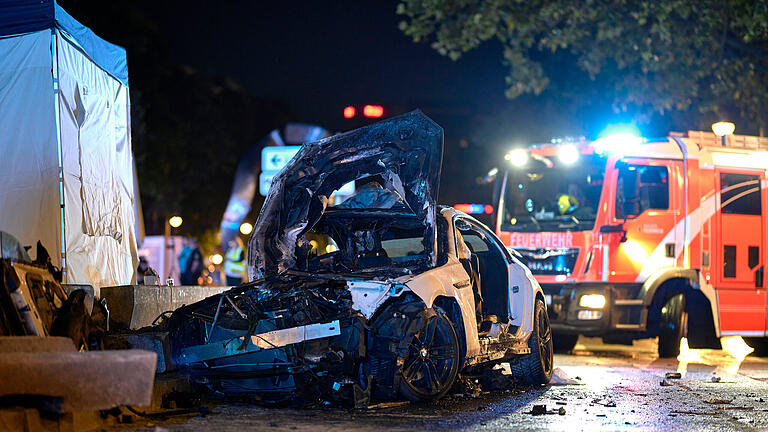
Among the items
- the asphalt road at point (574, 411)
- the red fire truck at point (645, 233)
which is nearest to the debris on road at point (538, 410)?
the asphalt road at point (574, 411)

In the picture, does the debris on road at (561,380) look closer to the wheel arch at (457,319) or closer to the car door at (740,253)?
the wheel arch at (457,319)

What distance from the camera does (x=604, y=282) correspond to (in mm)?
13453

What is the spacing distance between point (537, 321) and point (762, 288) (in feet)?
19.3

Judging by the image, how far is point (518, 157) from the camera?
14.4 m

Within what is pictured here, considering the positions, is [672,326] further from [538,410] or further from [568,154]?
[538,410]

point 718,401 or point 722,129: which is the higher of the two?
point 722,129

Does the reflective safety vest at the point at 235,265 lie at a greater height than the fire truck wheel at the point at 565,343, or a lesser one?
greater

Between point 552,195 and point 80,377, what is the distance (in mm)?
9613

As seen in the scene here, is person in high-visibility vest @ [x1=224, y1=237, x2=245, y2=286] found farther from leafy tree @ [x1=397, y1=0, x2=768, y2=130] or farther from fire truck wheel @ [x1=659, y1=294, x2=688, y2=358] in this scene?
fire truck wheel @ [x1=659, y1=294, x2=688, y2=358]

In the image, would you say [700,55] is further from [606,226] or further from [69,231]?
[69,231]

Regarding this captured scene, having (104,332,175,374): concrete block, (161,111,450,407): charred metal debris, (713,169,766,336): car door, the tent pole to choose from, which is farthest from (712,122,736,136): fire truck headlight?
(104,332,175,374): concrete block

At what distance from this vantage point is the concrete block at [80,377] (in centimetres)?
533

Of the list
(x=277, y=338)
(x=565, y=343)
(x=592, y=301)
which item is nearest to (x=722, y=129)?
(x=592, y=301)

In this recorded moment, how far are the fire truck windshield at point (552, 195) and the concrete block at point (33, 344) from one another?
8.86 m
